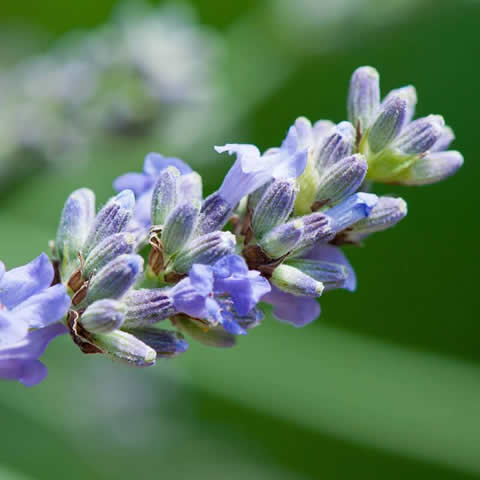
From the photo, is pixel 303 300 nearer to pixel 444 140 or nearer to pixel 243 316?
pixel 243 316

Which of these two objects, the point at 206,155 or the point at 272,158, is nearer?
the point at 272,158

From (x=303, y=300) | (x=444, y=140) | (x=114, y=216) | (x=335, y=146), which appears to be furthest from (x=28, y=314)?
(x=444, y=140)

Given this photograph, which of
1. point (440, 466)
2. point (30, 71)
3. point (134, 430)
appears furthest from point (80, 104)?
point (440, 466)

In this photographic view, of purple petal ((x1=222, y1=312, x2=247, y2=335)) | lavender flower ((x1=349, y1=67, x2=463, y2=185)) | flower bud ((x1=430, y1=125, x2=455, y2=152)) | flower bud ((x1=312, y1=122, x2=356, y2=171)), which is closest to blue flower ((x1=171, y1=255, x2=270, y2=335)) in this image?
purple petal ((x1=222, y1=312, x2=247, y2=335))

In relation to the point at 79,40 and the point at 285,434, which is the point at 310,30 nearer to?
the point at 79,40

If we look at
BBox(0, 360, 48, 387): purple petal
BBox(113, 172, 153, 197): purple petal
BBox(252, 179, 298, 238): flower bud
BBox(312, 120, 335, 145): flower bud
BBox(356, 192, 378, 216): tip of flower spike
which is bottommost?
BBox(0, 360, 48, 387): purple petal

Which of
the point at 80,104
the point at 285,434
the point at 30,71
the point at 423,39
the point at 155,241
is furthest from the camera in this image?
the point at 423,39

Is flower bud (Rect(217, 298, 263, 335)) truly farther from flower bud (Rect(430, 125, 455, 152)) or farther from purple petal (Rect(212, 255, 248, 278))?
flower bud (Rect(430, 125, 455, 152))
